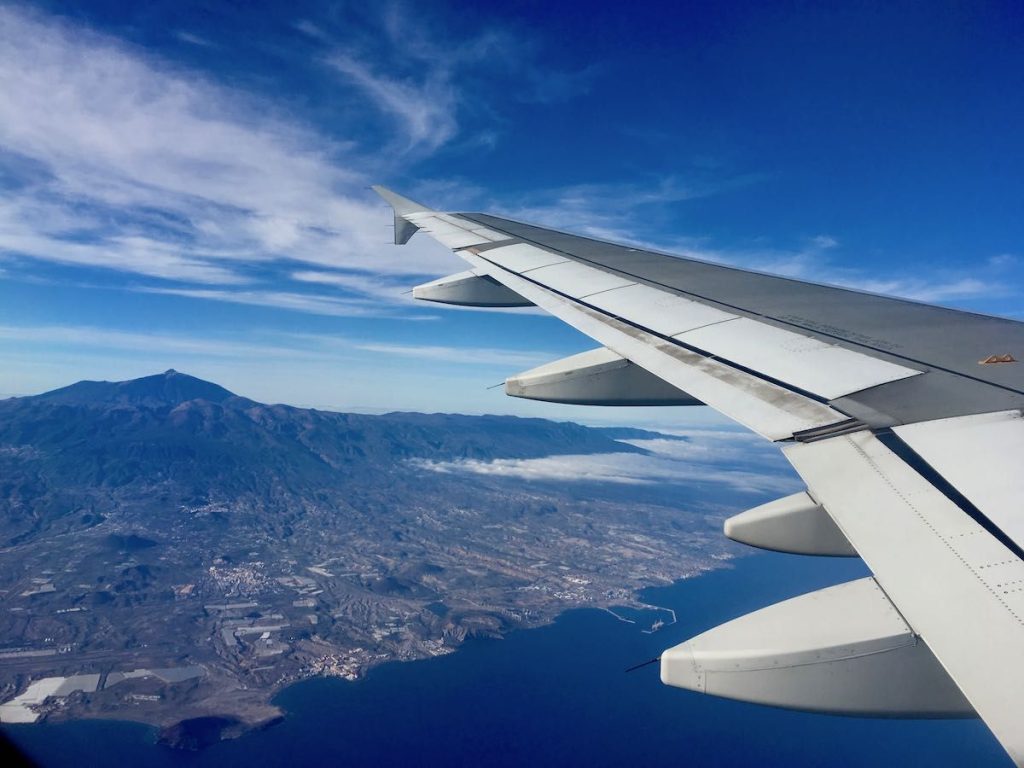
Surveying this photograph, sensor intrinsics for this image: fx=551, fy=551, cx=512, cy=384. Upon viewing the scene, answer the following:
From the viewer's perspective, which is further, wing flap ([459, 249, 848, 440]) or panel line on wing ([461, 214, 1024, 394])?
A: panel line on wing ([461, 214, 1024, 394])

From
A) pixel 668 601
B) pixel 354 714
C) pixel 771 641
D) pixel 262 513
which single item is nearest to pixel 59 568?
pixel 262 513

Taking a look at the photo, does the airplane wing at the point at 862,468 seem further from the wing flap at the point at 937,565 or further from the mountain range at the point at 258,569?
the mountain range at the point at 258,569

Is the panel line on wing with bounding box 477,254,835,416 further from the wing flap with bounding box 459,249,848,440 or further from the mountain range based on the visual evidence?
the mountain range

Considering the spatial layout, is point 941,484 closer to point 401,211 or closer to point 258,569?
point 401,211

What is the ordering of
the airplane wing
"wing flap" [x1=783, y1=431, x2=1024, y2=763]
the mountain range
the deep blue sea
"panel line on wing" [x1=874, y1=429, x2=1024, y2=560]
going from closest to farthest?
"wing flap" [x1=783, y1=431, x2=1024, y2=763] → the airplane wing → "panel line on wing" [x1=874, y1=429, x2=1024, y2=560] → the deep blue sea → the mountain range

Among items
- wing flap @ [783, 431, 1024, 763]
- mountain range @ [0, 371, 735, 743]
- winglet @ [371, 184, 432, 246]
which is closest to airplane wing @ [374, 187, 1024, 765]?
wing flap @ [783, 431, 1024, 763]

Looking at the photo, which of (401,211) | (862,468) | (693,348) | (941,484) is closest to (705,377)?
(693,348)

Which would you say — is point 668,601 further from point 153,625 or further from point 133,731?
point 153,625
